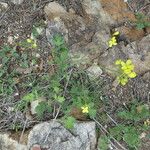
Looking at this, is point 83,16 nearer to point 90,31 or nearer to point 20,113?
point 90,31

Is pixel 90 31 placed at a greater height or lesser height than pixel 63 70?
greater

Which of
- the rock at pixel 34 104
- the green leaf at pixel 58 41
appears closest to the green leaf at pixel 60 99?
the rock at pixel 34 104

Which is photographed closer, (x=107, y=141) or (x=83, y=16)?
(x=107, y=141)

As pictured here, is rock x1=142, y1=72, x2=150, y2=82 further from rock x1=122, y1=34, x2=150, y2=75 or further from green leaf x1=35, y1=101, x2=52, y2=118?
green leaf x1=35, y1=101, x2=52, y2=118

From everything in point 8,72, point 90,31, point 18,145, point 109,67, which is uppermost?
point 90,31

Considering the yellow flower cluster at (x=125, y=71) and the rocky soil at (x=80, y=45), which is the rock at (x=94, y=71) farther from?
the yellow flower cluster at (x=125, y=71)

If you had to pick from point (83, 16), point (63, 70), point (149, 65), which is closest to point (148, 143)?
point (149, 65)

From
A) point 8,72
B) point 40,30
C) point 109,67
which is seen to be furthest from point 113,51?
point 8,72
